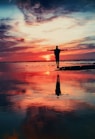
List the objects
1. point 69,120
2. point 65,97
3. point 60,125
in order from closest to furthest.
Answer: point 60,125 < point 69,120 < point 65,97

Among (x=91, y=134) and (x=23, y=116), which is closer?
(x=91, y=134)

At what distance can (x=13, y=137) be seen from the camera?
8.33m

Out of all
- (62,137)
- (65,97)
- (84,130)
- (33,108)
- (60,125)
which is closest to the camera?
(62,137)

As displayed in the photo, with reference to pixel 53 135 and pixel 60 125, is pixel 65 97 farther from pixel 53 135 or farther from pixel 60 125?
pixel 53 135

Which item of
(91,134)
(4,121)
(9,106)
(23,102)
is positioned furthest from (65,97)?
(91,134)

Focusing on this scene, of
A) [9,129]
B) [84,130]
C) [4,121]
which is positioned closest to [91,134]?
[84,130]

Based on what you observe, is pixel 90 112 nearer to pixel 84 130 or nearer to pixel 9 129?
pixel 84 130

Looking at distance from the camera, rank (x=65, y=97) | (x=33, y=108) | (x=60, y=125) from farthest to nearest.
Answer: (x=65, y=97) → (x=33, y=108) → (x=60, y=125)

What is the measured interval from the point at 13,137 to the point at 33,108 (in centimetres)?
416

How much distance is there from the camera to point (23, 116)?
1088 centimetres

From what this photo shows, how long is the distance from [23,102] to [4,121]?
13.2ft

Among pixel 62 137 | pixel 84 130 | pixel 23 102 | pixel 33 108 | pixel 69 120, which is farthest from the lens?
pixel 23 102

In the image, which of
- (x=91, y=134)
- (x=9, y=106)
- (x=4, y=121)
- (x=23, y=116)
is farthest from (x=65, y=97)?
(x=91, y=134)

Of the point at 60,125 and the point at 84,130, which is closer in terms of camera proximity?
the point at 84,130
